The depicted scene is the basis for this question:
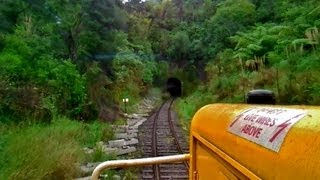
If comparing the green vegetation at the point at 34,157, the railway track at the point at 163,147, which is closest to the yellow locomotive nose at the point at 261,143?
the green vegetation at the point at 34,157

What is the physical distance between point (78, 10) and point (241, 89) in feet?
31.6

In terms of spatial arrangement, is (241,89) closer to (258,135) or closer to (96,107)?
(96,107)

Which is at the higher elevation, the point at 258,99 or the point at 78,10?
the point at 78,10

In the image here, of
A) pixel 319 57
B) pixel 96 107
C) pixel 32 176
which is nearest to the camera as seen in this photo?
pixel 32 176

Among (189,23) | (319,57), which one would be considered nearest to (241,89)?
(319,57)

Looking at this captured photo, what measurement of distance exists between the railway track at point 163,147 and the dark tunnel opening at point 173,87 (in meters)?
30.9

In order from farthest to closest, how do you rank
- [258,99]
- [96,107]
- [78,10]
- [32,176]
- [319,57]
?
[78,10]
[96,107]
[319,57]
[32,176]
[258,99]

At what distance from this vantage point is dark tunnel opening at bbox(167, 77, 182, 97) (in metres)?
57.3

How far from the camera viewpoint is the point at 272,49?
19906 millimetres

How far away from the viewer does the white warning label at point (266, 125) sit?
1804 mm

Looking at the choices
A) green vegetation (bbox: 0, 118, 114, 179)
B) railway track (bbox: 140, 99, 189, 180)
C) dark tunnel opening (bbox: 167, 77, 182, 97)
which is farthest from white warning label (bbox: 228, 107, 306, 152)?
dark tunnel opening (bbox: 167, 77, 182, 97)

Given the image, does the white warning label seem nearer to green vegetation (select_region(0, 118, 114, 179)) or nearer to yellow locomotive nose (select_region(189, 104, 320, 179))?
yellow locomotive nose (select_region(189, 104, 320, 179))

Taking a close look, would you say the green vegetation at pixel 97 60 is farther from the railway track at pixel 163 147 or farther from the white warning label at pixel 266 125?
the white warning label at pixel 266 125

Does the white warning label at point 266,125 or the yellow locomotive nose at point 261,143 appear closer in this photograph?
the yellow locomotive nose at point 261,143
